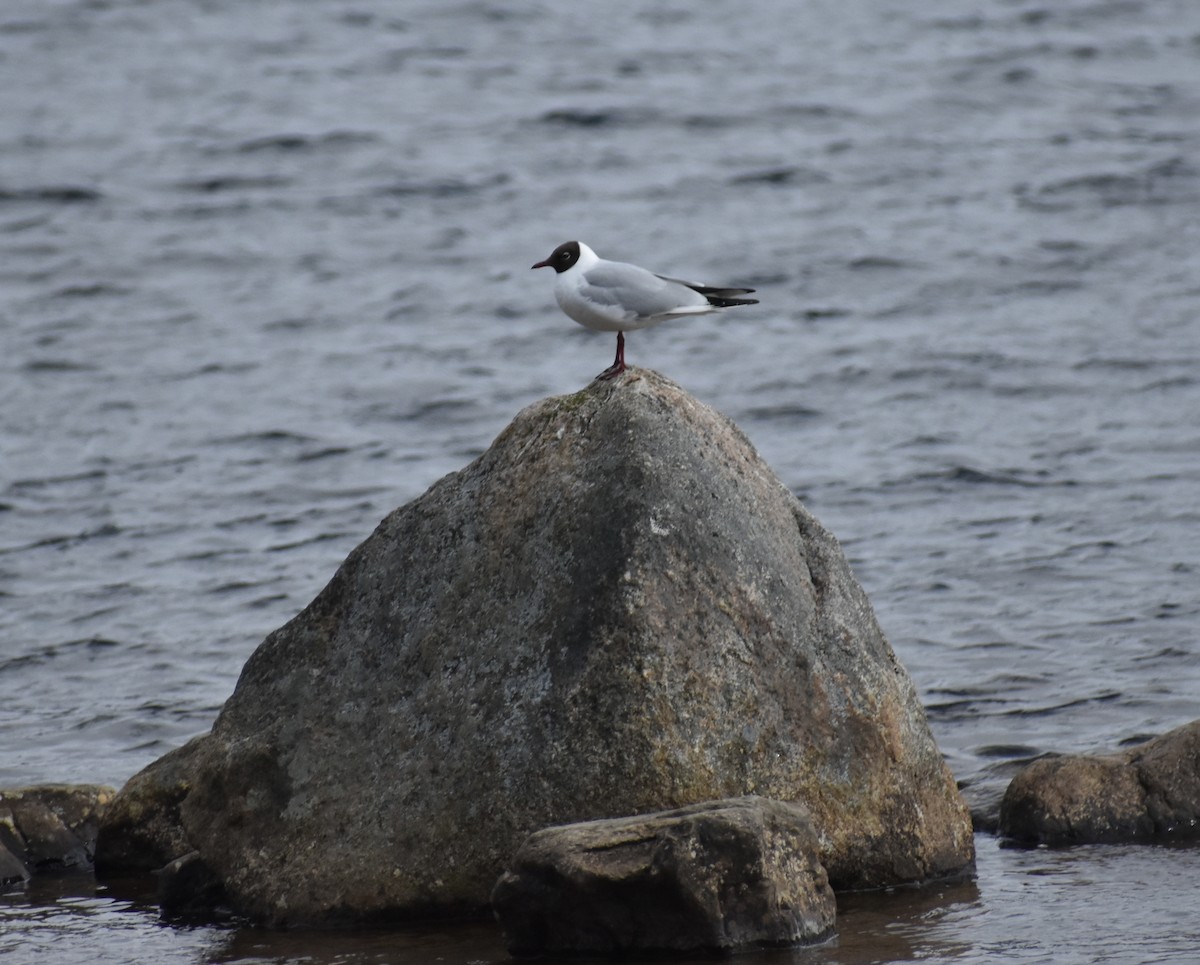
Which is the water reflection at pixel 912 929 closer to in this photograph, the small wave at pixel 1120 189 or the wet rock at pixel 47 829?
the wet rock at pixel 47 829

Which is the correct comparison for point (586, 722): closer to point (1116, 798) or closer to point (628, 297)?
point (628, 297)

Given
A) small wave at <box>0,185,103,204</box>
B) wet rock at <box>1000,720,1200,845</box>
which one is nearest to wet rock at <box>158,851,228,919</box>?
wet rock at <box>1000,720,1200,845</box>

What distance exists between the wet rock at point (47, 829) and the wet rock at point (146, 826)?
7.6 inches

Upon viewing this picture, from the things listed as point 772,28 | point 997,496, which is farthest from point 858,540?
point 772,28

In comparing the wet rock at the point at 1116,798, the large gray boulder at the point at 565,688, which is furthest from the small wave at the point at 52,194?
the wet rock at the point at 1116,798

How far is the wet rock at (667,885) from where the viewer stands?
6699 mm

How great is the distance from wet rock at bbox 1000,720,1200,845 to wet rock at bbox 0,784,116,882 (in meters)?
4.41

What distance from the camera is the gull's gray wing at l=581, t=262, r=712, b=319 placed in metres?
8.41

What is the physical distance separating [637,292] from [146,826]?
341cm

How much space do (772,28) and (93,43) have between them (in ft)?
43.2

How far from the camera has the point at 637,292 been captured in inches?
331

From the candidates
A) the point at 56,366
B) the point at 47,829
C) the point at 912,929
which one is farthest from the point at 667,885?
the point at 56,366

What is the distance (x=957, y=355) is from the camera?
20438mm

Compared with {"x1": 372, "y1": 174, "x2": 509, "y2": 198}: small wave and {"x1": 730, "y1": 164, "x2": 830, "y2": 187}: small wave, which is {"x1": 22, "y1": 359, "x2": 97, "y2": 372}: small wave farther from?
{"x1": 730, "y1": 164, "x2": 830, "y2": 187}: small wave
